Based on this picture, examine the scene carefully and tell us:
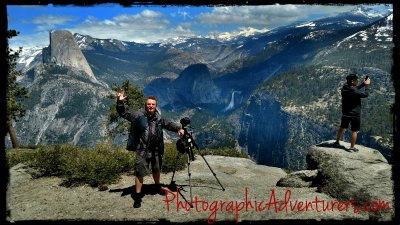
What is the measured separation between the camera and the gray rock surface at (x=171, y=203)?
338 inches

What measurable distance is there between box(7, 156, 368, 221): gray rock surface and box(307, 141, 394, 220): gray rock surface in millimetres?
486

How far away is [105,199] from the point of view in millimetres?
10258

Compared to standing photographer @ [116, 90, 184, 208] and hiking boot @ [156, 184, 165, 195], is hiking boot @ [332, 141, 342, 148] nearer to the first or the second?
standing photographer @ [116, 90, 184, 208]

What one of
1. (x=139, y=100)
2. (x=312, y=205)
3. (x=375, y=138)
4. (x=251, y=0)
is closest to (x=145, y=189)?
(x=312, y=205)

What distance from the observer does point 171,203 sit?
32.1 feet

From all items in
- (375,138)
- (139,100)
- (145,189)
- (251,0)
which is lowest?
(375,138)

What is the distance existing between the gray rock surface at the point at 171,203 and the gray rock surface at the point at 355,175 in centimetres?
49

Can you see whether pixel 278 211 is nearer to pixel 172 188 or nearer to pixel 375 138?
pixel 172 188

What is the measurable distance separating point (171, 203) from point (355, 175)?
5390 mm

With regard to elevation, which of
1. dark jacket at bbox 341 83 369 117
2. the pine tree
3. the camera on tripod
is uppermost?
dark jacket at bbox 341 83 369 117

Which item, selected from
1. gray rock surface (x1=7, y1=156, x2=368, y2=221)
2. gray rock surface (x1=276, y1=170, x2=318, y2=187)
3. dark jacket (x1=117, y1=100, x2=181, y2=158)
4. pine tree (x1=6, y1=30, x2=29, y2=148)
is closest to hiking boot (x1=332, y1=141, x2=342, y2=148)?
gray rock surface (x1=276, y1=170, x2=318, y2=187)

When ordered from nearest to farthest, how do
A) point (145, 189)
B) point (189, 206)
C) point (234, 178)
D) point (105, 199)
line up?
point (189, 206)
point (105, 199)
point (145, 189)
point (234, 178)

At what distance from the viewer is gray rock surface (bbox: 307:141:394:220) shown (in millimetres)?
9109

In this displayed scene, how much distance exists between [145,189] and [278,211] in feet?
14.3
